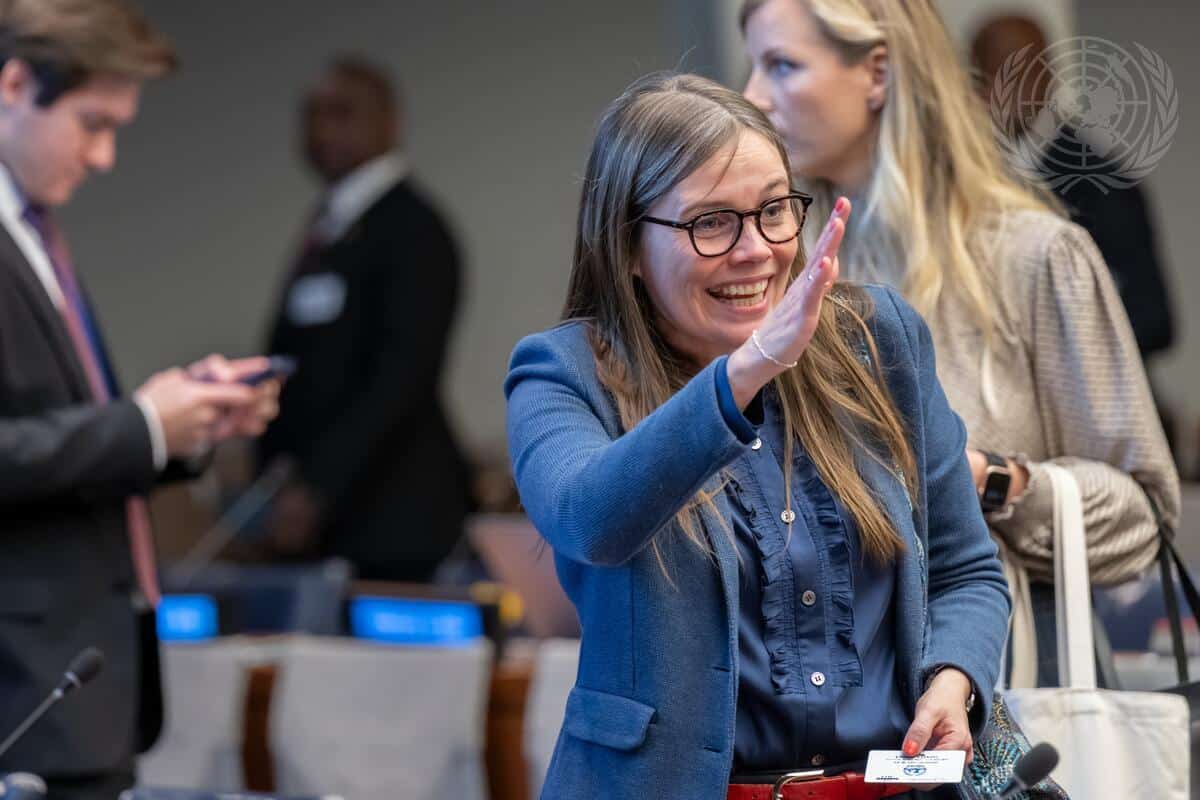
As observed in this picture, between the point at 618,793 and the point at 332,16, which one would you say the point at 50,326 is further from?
the point at 332,16

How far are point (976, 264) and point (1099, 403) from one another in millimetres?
239

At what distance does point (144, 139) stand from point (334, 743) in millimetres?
4978

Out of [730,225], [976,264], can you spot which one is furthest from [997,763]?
[976,264]

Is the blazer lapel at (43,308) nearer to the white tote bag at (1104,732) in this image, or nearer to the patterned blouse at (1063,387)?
the patterned blouse at (1063,387)

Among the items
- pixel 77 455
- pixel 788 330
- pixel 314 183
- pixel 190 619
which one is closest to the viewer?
pixel 788 330

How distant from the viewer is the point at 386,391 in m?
5.30

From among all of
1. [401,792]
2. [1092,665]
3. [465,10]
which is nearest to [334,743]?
[401,792]

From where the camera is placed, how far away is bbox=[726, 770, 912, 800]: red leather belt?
5.76ft

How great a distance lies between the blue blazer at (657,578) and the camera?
5.37 ft

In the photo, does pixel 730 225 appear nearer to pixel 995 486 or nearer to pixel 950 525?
pixel 950 525

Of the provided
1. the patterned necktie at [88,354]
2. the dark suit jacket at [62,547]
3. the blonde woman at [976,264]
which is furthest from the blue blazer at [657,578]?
the patterned necktie at [88,354]

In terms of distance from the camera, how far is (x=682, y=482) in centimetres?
160

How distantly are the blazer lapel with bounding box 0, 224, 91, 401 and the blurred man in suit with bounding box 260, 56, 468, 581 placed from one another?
7.44 ft

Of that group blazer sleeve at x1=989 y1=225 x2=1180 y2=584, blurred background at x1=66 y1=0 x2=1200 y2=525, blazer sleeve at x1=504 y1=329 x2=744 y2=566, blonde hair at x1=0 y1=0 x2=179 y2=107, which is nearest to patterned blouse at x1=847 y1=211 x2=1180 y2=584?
blazer sleeve at x1=989 y1=225 x2=1180 y2=584
